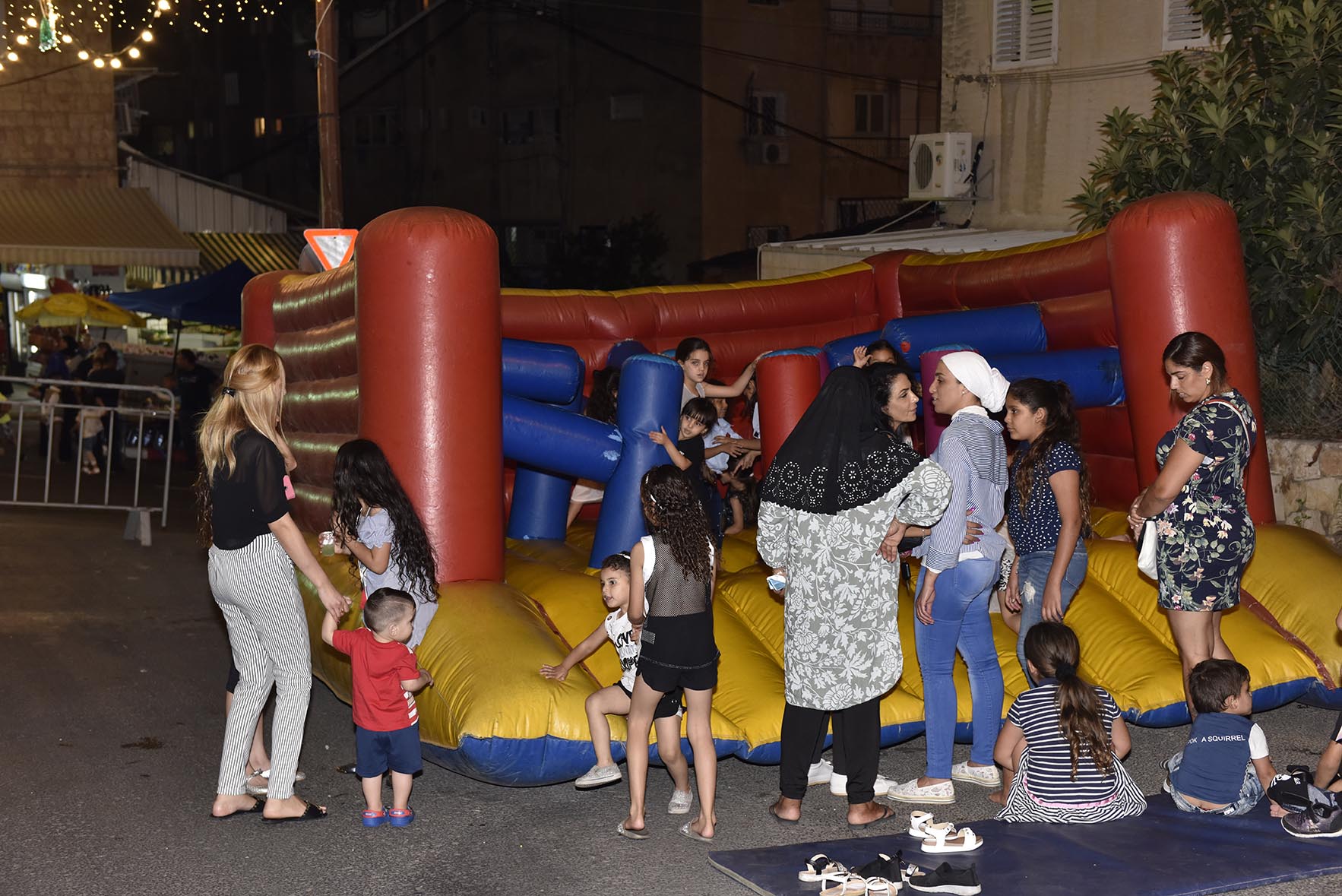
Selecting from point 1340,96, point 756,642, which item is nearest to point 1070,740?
point 756,642

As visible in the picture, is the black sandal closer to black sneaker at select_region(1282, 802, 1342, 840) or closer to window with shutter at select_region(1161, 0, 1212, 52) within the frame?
black sneaker at select_region(1282, 802, 1342, 840)

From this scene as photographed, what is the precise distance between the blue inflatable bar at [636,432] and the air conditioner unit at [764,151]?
18626 mm

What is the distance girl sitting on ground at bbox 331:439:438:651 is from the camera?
5.21 meters

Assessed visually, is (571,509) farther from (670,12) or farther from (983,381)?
(670,12)

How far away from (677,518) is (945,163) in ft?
33.4

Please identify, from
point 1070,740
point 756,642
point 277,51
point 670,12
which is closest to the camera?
point 1070,740

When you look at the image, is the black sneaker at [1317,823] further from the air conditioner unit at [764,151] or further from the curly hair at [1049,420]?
the air conditioner unit at [764,151]

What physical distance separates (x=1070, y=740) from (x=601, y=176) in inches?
876

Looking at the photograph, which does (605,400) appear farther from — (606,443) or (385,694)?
(385,694)

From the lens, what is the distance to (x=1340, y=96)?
7.91 m

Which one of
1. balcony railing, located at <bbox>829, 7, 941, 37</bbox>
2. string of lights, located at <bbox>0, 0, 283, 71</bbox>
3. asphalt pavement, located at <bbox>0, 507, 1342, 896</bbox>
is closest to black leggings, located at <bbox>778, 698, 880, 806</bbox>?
asphalt pavement, located at <bbox>0, 507, 1342, 896</bbox>

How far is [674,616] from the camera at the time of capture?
190 inches

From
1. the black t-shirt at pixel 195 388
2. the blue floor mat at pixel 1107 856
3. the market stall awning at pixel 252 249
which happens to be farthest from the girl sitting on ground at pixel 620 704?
the market stall awning at pixel 252 249

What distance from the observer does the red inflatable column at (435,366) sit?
5926 millimetres
